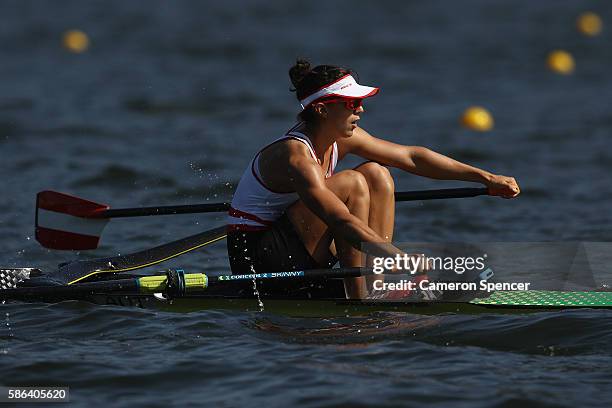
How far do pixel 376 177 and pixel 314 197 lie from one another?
47cm

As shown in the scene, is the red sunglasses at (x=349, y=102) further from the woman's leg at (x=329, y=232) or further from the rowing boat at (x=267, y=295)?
the rowing boat at (x=267, y=295)

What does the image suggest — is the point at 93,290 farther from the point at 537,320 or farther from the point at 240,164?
the point at 240,164

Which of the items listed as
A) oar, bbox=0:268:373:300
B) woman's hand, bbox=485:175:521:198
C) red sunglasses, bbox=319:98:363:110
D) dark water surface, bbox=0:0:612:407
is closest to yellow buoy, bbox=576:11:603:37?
dark water surface, bbox=0:0:612:407

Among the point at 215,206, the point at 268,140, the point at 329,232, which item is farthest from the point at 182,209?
the point at 268,140

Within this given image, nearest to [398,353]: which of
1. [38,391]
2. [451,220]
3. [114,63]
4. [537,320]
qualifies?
[537,320]

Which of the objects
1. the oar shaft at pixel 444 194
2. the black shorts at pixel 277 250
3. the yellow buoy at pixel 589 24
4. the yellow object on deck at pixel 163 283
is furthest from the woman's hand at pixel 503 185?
the yellow buoy at pixel 589 24

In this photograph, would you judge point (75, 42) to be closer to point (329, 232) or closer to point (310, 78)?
point (310, 78)

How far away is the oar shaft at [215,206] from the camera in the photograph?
746cm

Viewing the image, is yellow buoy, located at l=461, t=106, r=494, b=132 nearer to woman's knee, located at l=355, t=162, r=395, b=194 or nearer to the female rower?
the female rower

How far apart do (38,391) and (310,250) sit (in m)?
1.85

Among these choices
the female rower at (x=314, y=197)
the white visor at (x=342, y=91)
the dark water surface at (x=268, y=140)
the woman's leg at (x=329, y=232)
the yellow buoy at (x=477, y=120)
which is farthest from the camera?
the yellow buoy at (x=477, y=120)

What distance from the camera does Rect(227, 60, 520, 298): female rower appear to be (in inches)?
248

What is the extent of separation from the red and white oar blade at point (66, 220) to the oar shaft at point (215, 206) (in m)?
0.08

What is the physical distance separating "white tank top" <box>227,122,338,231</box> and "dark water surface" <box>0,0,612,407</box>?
56 cm
